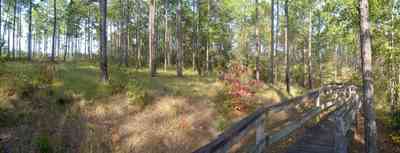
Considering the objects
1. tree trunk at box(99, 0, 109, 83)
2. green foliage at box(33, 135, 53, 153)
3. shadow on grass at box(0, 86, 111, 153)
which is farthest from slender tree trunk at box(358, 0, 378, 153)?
tree trunk at box(99, 0, 109, 83)

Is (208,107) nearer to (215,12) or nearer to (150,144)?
(150,144)

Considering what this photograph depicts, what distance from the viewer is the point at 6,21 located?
36.0m

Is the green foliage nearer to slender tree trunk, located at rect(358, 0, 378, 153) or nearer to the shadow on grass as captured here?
the shadow on grass

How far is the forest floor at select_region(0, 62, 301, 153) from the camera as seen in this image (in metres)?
7.93

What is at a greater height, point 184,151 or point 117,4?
point 117,4

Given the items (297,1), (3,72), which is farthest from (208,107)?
(297,1)

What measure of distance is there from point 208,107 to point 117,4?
2938 centimetres

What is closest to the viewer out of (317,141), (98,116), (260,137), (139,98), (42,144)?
(260,137)

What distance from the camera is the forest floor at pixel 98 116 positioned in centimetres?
793

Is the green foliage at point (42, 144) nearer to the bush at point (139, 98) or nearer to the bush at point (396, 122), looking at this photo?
the bush at point (139, 98)

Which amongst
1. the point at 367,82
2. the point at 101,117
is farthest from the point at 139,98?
the point at 367,82

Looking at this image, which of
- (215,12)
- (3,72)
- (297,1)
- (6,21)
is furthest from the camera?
(6,21)

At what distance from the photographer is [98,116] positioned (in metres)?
9.98

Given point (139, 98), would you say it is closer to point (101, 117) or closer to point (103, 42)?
point (101, 117)
